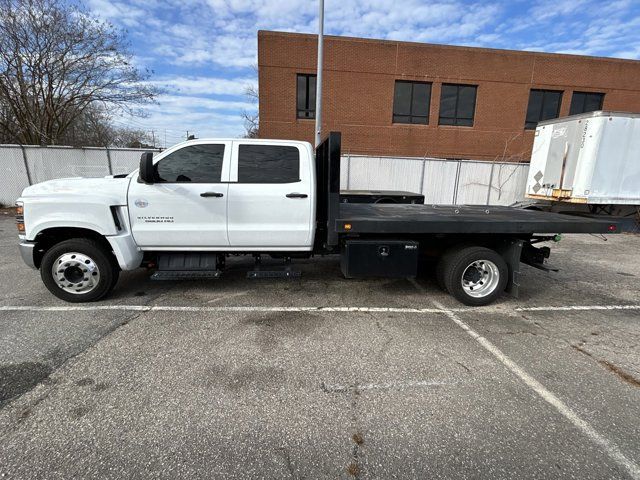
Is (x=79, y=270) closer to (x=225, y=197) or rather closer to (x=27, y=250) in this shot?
(x=27, y=250)

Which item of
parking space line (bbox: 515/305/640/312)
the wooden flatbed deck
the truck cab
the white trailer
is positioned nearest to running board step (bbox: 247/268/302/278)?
the truck cab

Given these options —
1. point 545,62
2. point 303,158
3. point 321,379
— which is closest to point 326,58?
point 545,62

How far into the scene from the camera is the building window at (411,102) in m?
19.0

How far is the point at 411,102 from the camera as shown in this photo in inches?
756

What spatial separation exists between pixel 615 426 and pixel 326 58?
1895cm

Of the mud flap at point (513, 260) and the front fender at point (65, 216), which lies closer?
the front fender at point (65, 216)

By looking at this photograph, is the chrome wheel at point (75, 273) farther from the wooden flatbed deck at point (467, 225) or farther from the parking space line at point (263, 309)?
the wooden flatbed deck at point (467, 225)

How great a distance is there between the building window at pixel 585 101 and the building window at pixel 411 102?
9019mm

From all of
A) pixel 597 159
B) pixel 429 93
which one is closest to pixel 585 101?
pixel 429 93

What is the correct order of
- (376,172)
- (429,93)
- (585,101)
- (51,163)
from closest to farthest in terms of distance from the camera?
(51,163)
(376,172)
(429,93)
(585,101)

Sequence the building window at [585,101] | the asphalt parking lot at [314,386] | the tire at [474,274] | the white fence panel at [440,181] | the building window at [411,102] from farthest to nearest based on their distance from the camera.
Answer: the building window at [585,101] < the building window at [411,102] < the white fence panel at [440,181] < the tire at [474,274] < the asphalt parking lot at [314,386]

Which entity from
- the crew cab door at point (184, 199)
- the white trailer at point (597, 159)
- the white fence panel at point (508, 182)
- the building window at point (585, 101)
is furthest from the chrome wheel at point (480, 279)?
the building window at point (585, 101)

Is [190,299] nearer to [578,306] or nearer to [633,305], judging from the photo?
[578,306]

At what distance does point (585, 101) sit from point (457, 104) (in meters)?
8.05
